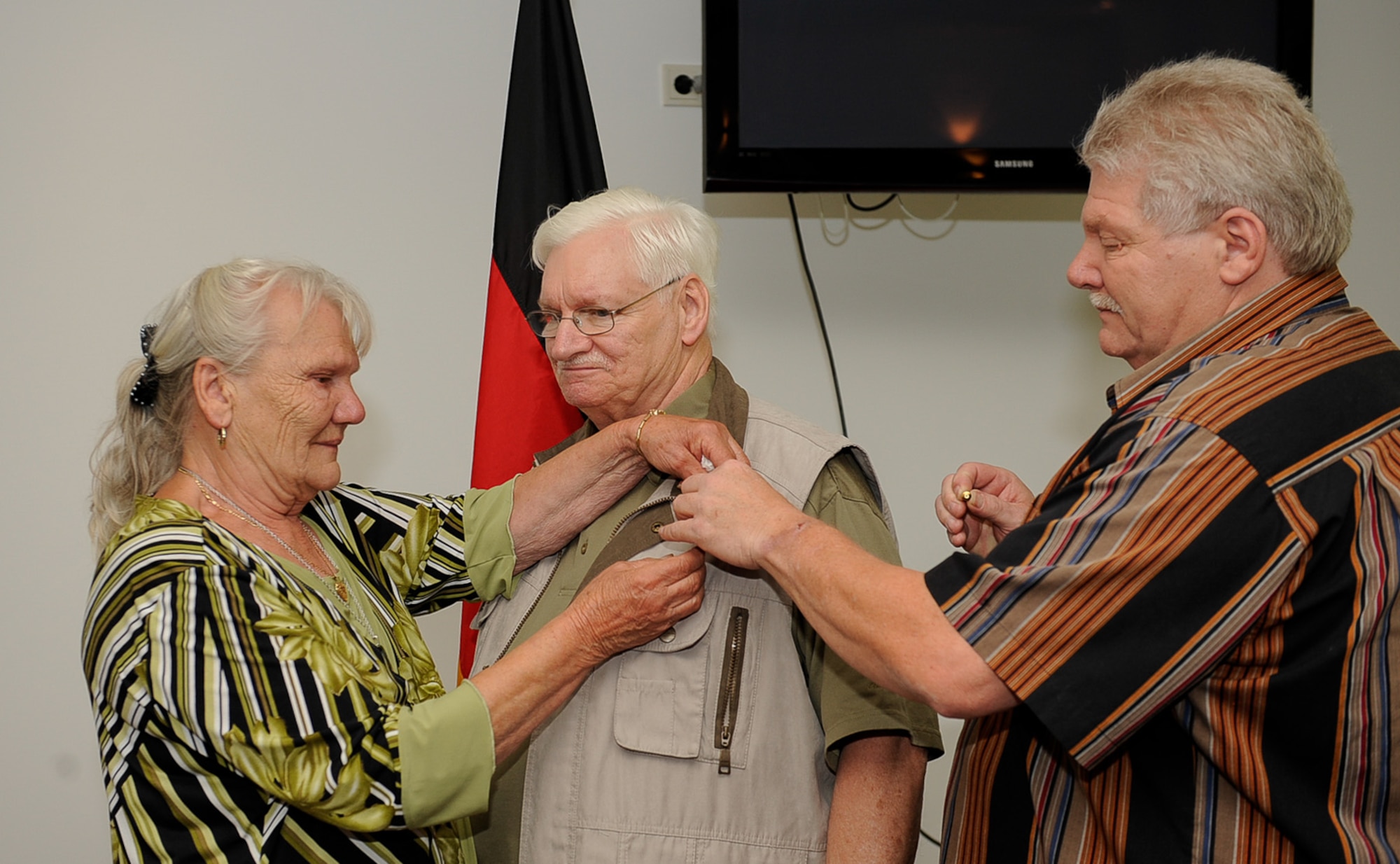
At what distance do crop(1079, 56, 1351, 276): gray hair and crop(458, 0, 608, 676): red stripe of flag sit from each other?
4.53ft

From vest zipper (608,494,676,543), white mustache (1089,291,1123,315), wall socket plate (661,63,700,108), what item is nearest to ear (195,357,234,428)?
vest zipper (608,494,676,543)

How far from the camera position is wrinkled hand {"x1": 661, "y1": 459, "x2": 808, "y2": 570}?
1429 millimetres

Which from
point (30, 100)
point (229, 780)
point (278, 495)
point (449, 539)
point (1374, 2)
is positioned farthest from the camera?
point (1374, 2)

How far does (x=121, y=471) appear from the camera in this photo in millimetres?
1583

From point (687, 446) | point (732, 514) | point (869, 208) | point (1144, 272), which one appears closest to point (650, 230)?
point (687, 446)

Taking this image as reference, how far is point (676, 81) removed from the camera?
2.81 meters

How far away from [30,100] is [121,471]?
1483mm

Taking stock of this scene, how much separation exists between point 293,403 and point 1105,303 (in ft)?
3.58

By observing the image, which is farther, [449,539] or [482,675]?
[449,539]

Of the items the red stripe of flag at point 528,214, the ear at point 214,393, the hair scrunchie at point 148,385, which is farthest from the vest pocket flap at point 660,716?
the red stripe of flag at point 528,214

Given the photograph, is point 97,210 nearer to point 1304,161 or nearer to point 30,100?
point 30,100

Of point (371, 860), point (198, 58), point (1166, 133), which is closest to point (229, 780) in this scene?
point (371, 860)

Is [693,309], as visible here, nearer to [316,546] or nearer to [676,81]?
[316,546]

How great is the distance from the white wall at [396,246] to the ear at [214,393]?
1.20 meters
